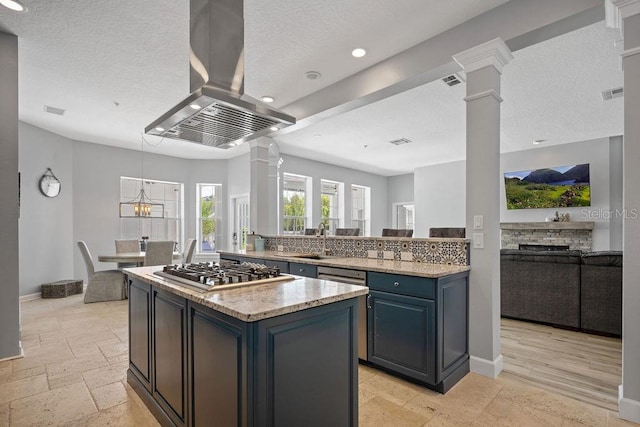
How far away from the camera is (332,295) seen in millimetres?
1586

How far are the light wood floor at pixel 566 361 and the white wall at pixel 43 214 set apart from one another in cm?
673

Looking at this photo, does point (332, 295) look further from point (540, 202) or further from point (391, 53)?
point (540, 202)

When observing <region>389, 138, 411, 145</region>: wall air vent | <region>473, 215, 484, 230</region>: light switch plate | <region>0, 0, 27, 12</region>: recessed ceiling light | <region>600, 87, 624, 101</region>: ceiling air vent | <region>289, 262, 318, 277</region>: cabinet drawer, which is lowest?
<region>289, 262, 318, 277</region>: cabinet drawer

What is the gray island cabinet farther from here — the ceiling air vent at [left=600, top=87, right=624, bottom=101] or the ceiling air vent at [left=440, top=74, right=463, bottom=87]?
the ceiling air vent at [left=600, top=87, right=624, bottom=101]

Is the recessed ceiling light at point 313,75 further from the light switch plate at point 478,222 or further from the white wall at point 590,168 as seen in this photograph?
the white wall at point 590,168

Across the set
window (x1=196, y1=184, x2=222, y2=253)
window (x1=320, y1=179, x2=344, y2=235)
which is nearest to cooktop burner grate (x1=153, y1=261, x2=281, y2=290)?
window (x1=196, y1=184, x2=222, y2=253)

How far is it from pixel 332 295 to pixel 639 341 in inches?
77.2

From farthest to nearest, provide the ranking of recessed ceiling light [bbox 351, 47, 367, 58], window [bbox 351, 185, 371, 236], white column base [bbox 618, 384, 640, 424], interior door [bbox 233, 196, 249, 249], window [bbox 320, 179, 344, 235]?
window [bbox 351, 185, 371, 236] < window [bbox 320, 179, 344, 235] < interior door [bbox 233, 196, 249, 249] < recessed ceiling light [bbox 351, 47, 367, 58] < white column base [bbox 618, 384, 640, 424]

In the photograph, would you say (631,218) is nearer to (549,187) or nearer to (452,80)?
(452,80)

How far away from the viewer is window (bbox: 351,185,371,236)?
9.66 metres

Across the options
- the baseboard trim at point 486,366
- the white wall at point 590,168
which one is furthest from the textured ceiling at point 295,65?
the baseboard trim at point 486,366

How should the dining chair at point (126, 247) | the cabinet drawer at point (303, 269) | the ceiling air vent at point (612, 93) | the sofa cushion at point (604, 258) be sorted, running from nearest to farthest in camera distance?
1. the cabinet drawer at point (303, 269)
2. the sofa cushion at point (604, 258)
3. the ceiling air vent at point (612, 93)
4. the dining chair at point (126, 247)

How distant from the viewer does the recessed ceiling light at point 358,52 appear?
3.09 m

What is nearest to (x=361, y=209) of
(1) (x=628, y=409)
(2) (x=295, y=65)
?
(2) (x=295, y=65)
